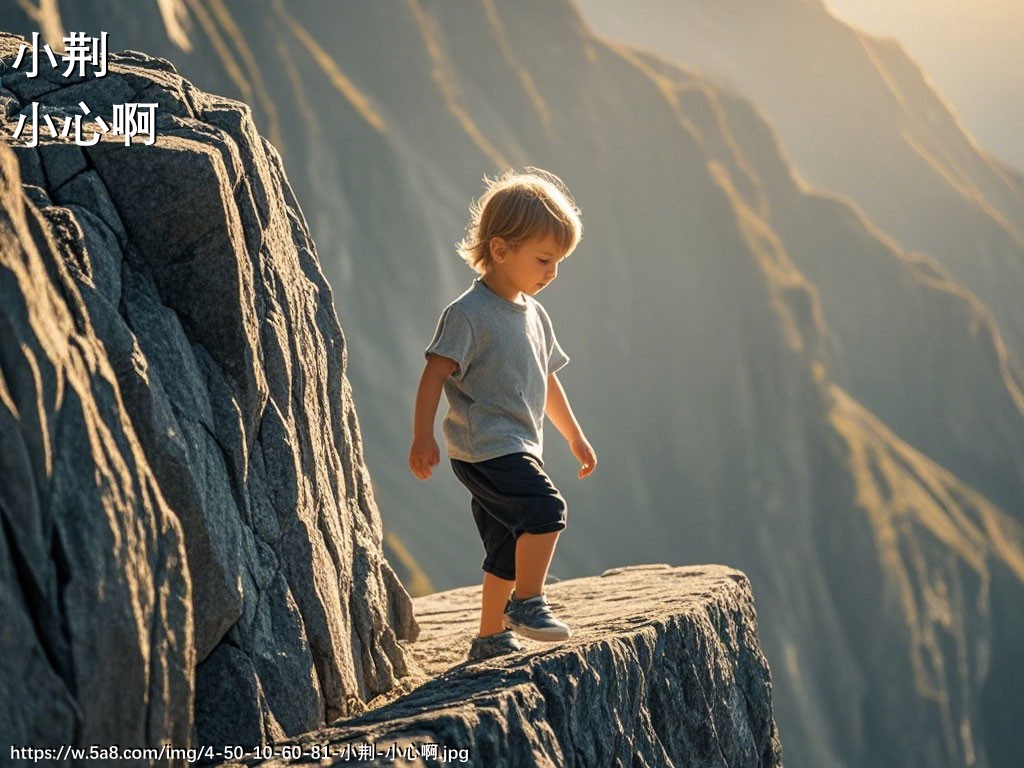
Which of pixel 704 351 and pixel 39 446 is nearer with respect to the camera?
pixel 39 446

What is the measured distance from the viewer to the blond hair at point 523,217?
253 inches

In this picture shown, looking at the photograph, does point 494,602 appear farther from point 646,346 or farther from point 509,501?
point 646,346

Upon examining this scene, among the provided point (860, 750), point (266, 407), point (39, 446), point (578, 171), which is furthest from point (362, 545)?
point (578, 171)

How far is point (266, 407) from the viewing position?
5.89 meters

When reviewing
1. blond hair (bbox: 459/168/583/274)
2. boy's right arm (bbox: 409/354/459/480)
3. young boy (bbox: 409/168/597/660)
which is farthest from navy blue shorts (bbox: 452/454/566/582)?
blond hair (bbox: 459/168/583/274)

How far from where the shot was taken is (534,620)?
6.06m

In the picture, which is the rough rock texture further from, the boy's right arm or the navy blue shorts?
the boy's right arm

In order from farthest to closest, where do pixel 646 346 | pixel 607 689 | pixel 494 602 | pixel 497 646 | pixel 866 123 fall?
pixel 866 123, pixel 646 346, pixel 494 602, pixel 497 646, pixel 607 689

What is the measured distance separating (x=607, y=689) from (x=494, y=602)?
83cm

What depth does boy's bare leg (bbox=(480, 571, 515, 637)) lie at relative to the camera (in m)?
6.47

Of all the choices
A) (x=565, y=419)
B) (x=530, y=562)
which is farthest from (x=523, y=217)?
(x=530, y=562)

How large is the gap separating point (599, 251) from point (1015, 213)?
4063 inches

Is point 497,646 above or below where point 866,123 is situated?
below

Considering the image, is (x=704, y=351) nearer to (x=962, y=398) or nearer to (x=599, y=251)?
(x=599, y=251)
